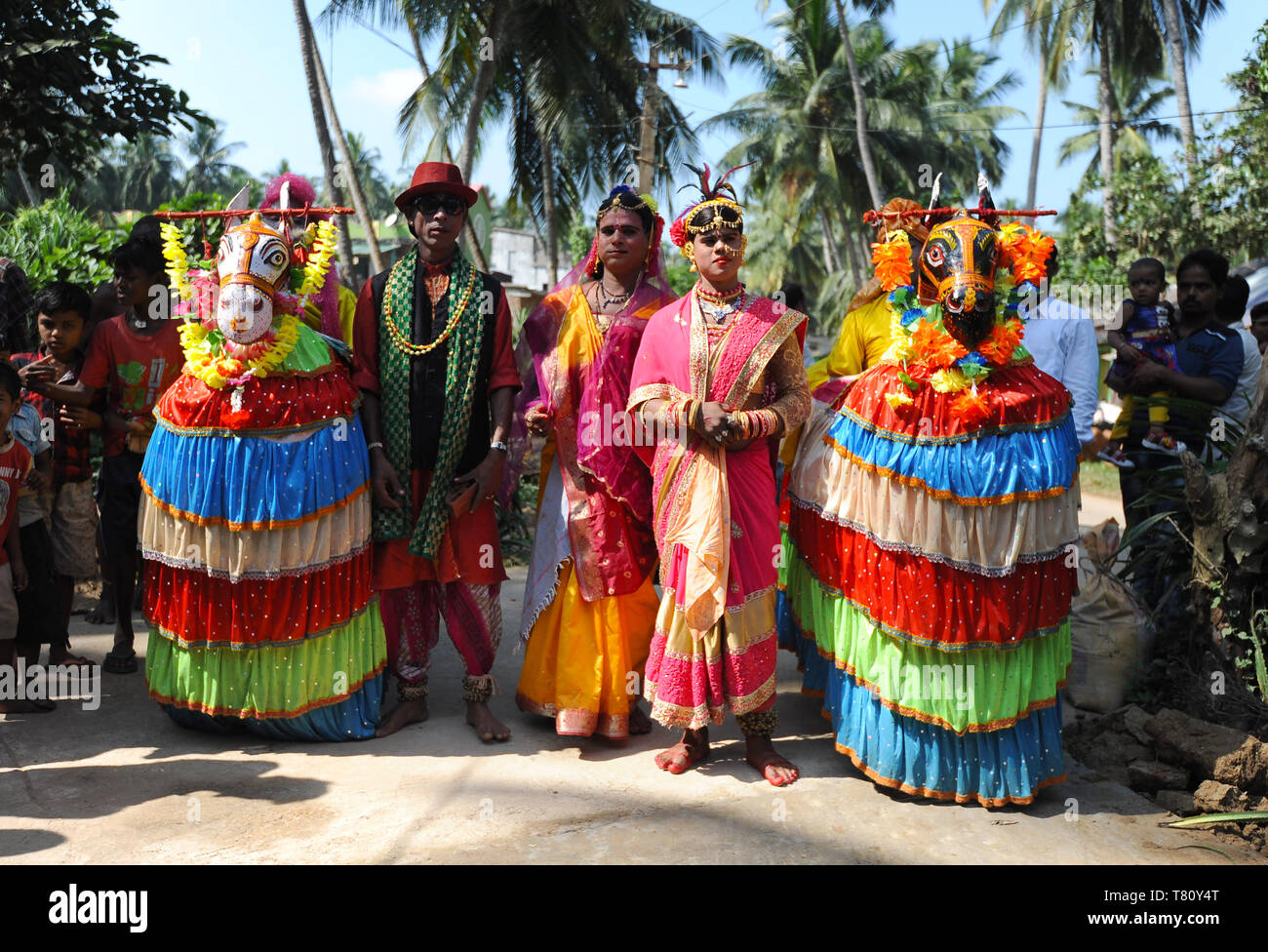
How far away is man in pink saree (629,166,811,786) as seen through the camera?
442 cm

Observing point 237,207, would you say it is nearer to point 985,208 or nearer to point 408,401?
point 408,401

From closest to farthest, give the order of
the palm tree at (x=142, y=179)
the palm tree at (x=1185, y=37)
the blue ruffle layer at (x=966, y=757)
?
the blue ruffle layer at (x=966, y=757) → the palm tree at (x=1185, y=37) → the palm tree at (x=142, y=179)

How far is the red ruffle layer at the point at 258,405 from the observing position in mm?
4562

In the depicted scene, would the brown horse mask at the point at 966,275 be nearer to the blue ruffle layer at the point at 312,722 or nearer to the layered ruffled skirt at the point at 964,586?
the layered ruffled skirt at the point at 964,586

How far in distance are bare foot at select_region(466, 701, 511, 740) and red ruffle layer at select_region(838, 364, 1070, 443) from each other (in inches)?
84.0

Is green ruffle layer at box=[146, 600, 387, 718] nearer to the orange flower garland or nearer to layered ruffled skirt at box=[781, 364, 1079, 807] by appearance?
layered ruffled skirt at box=[781, 364, 1079, 807]

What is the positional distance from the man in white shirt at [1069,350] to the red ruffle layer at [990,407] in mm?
1469

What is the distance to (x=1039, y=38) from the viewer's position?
27.9 m

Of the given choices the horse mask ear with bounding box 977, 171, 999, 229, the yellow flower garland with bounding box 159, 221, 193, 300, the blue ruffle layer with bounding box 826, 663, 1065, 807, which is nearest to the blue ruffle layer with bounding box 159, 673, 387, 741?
the yellow flower garland with bounding box 159, 221, 193, 300

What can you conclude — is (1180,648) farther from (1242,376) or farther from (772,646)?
(772,646)

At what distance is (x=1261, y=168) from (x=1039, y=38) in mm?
14052

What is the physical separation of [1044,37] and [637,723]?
27621mm

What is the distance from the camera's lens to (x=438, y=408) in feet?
16.1

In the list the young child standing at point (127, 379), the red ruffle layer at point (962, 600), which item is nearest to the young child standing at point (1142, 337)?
the red ruffle layer at point (962, 600)
